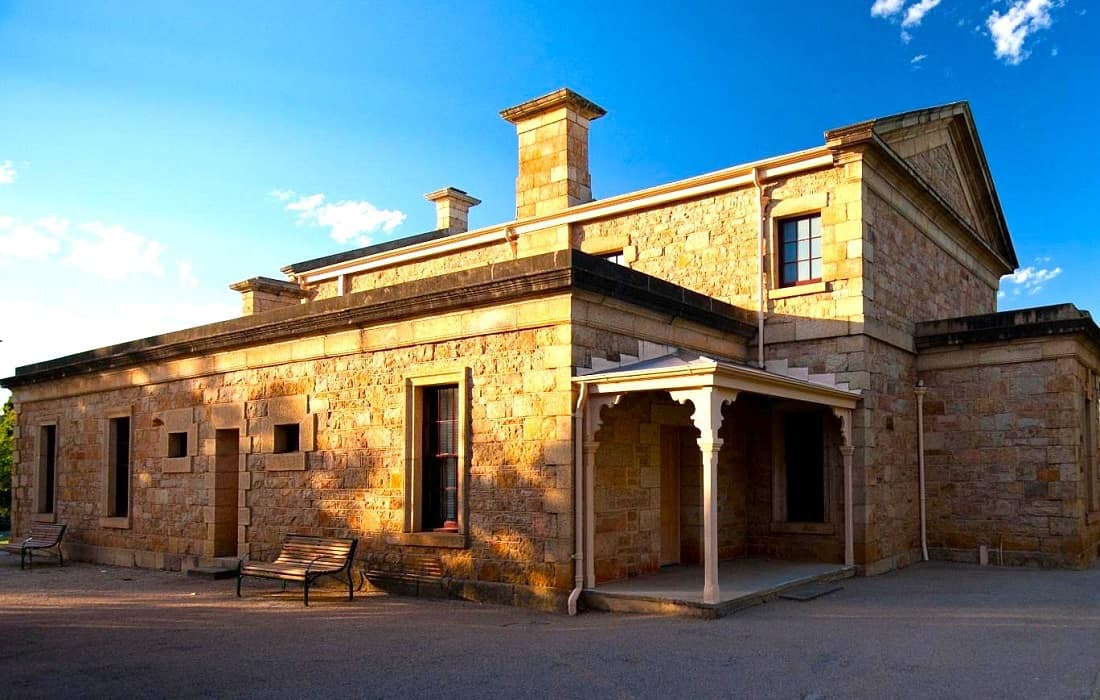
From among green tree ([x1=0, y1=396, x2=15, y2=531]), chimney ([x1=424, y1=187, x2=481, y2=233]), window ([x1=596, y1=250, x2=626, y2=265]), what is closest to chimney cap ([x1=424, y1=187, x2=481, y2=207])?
chimney ([x1=424, y1=187, x2=481, y2=233])

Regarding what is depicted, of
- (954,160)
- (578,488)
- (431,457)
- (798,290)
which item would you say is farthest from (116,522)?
(954,160)

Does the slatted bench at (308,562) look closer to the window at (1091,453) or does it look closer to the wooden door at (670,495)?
the wooden door at (670,495)

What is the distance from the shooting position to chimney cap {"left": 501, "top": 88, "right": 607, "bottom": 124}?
52.9ft

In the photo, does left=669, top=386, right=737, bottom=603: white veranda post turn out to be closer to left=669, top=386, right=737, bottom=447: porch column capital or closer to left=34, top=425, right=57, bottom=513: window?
left=669, top=386, right=737, bottom=447: porch column capital

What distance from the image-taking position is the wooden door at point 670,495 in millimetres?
11984

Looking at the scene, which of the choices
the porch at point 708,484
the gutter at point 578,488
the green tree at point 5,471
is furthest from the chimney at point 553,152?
the green tree at point 5,471

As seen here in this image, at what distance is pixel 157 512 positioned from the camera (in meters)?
14.2

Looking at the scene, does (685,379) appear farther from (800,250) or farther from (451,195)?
(451,195)

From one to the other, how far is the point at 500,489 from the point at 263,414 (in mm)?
4398

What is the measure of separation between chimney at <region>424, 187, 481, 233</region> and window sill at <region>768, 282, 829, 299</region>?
34.1 ft

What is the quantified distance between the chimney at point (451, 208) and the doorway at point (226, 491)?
933 cm

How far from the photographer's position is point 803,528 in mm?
12633

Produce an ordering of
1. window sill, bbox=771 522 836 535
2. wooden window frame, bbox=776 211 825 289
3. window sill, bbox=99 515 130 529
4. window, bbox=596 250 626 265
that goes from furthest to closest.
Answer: window sill, bbox=99 515 130 529, window, bbox=596 250 626 265, wooden window frame, bbox=776 211 825 289, window sill, bbox=771 522 836 535

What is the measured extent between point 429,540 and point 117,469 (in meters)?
7.36
